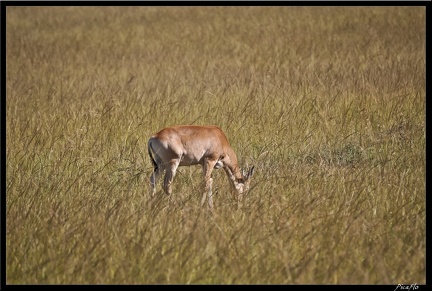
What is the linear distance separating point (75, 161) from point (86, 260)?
8.54 ft

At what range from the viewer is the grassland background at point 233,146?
4.43 m

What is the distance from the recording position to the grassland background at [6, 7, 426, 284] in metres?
4.43

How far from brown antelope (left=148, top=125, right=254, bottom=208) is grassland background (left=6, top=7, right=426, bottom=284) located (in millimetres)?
139

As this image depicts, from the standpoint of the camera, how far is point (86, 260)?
4.30 metres

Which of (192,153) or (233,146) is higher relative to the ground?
(192,153)

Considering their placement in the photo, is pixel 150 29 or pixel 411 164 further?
pixel 150 29

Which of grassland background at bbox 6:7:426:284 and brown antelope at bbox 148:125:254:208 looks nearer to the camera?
grassland background at bbox 6:7:426:284

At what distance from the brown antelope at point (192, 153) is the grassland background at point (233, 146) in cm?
14

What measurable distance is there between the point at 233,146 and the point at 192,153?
137 cm

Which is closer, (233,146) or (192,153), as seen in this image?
(192,153)

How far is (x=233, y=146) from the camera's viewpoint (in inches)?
311
